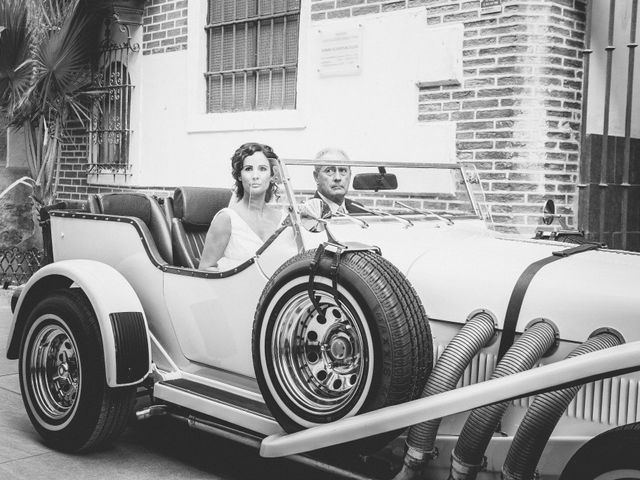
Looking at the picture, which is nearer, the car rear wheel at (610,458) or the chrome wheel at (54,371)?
the car rear wheel at (610,458)

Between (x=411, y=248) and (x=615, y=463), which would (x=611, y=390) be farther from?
(x=411, y=248)

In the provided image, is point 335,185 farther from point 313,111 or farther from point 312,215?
Result: point 313,111

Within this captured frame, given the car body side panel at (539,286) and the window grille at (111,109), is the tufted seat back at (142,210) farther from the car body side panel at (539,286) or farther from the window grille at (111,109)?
the window grille at (111,109)

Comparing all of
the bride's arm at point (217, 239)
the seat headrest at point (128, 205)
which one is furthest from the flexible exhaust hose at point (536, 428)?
the seat headrest at point (128, 205)

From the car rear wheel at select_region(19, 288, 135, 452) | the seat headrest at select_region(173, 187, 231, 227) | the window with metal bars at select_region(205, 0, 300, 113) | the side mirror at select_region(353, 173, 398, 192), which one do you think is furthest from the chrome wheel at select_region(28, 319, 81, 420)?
the window with metal bars at select_region(205, 0, 300, 113)

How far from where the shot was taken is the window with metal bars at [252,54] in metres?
7.90

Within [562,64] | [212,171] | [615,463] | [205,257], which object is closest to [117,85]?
[212,171]

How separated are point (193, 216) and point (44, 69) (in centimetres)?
511

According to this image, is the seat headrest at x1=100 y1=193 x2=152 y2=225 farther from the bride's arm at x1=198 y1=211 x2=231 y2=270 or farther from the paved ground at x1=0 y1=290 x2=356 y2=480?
the paved ground at x1=0 y1=290 x2=356 y2=480

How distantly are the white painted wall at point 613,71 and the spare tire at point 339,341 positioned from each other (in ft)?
13.4

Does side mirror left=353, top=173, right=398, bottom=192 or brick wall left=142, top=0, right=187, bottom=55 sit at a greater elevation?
brick wall left=142, top=0, right=187, bottom=55

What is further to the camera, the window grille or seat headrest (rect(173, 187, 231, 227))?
the window grille

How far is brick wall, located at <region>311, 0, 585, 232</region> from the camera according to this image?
19.8 ft

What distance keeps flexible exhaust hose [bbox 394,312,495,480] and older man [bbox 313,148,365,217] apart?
44.8 inches
